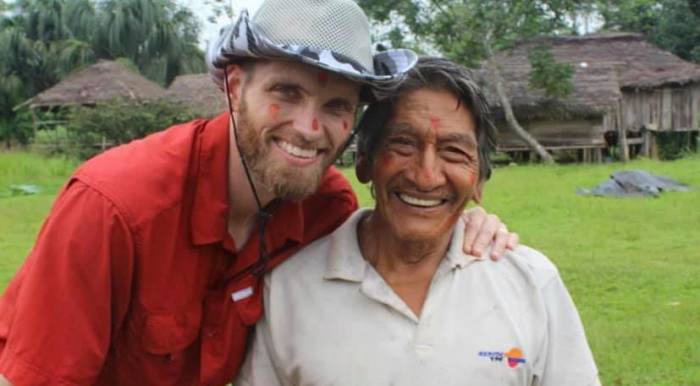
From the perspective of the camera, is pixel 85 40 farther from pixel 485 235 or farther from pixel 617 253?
pixel 485 235

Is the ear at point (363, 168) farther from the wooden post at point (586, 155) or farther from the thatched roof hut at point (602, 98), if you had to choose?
the wooden post at point (586, 155)

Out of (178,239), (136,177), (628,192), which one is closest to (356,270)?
(178,239)

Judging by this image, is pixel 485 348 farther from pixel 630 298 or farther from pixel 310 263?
pixel 630 298

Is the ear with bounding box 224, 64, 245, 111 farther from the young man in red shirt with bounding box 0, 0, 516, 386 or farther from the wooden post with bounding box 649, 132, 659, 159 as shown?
the wooden post with bounding box 649, 132, 659, 159

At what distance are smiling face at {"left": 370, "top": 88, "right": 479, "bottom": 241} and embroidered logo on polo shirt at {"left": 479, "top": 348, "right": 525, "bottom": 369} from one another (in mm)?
358

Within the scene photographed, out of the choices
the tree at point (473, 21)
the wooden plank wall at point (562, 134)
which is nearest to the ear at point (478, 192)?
the tree at point (473, 21)

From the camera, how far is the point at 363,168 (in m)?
2.69

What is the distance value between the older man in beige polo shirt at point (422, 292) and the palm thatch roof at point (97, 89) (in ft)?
87.3

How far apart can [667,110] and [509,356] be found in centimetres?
2541

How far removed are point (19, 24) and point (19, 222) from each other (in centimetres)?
2702

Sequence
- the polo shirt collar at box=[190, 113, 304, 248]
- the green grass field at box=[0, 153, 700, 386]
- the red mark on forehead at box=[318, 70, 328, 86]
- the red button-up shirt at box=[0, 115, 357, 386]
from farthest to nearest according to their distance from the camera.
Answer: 1. the green grass field at box=[0, 153, 700, 386]
2. the polo shirt collar at box=[190, 113, 304, 248]
3. the red mark on forehead at box=[318, 70, 328, 86]
4. the red button-up shirt at box=[0, 115, 357, 386]

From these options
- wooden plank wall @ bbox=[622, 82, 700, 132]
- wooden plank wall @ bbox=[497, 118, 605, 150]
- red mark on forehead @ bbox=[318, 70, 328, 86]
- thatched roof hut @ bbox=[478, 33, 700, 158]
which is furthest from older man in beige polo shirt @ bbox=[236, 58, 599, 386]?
wooden plank wall @ bbox=[622, 82, 700, 132]

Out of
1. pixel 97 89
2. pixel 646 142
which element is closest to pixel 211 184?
pixel 646 142

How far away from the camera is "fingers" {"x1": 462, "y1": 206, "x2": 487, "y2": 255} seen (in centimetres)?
264
